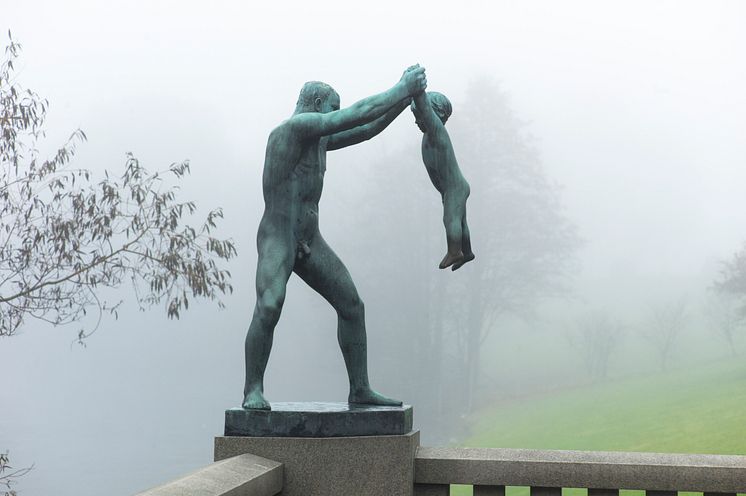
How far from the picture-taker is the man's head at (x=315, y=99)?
443cm

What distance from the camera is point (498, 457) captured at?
163 inches

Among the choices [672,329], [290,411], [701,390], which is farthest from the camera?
[672,329]

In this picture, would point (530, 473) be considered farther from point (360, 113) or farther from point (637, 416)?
point (637, 416)

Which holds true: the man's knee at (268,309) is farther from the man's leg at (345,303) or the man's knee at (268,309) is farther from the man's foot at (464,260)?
the man's foot at (464,260)

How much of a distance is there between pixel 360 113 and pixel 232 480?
1781 millimetres

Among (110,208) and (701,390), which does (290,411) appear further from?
(701,390)

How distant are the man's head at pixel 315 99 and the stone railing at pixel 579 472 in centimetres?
177

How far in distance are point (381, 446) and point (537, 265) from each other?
24.8 meters

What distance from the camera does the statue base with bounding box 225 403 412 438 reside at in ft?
12.9

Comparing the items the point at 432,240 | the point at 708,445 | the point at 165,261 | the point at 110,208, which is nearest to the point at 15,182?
the point at 110,208

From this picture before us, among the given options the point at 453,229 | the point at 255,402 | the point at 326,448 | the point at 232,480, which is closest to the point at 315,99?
the point at 453,229

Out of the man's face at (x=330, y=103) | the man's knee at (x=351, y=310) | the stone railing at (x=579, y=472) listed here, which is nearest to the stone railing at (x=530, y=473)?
the stone railing at (x=579, y=472)

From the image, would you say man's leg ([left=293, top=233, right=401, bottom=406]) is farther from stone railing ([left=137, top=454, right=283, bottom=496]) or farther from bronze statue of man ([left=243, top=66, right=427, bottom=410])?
stone railing ([left=137, top=454, right=283, bottom=496])

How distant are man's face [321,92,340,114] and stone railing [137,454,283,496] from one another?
1726mm
